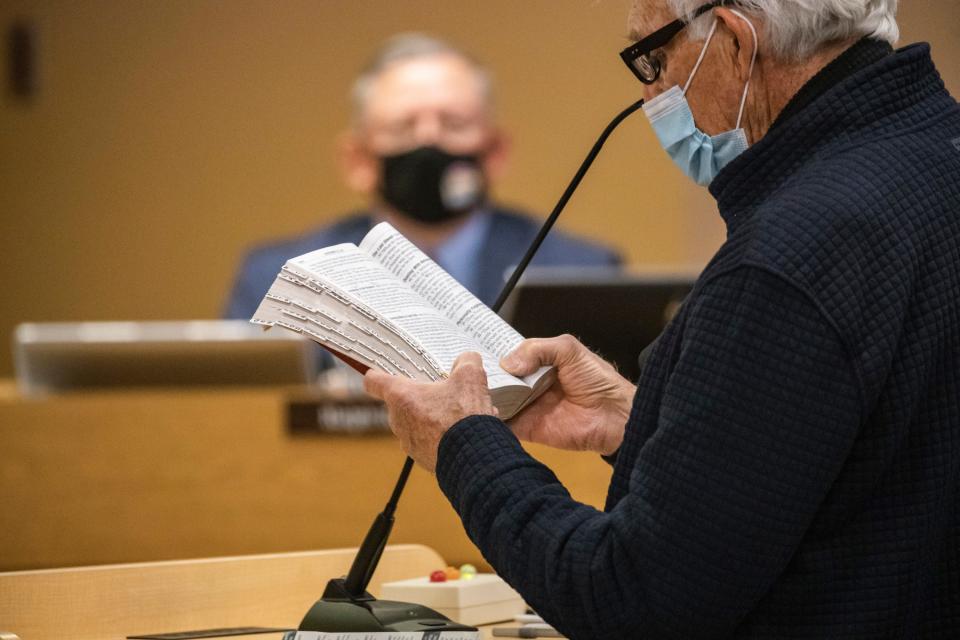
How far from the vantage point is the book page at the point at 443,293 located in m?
1.40

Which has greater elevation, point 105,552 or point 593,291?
point 593,291

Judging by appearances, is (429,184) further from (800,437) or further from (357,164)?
(800,437)

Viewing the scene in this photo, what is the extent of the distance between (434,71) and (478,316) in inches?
152

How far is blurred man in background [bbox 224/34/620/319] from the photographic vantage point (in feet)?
16.5

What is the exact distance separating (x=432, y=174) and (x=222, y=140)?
942 millimetres

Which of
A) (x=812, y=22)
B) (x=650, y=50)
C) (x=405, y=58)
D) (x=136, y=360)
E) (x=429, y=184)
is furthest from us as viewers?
(x=405, y=58)

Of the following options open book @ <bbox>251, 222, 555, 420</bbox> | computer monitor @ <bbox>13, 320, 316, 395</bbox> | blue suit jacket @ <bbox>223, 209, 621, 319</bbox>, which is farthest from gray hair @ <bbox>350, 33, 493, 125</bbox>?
open book @ <bbox>251, 222, 555, 420</bbox>

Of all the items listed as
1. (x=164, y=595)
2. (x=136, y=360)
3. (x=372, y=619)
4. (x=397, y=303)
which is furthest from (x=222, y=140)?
(x=372, y=619)

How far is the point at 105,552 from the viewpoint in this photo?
2816mm

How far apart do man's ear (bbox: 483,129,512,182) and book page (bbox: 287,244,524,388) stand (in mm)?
3806

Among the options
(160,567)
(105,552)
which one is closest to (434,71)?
(105,552)

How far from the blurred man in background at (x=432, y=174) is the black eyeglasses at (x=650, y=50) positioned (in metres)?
3.60

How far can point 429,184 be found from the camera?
5.01 meters

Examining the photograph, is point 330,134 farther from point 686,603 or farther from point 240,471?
point 686,603
